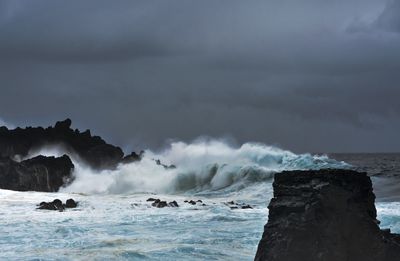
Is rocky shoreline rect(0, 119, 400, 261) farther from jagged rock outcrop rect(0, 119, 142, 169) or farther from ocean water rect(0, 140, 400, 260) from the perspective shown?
jagged rock outcrop rect(0, 119, 142, 169)

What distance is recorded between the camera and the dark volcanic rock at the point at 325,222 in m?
8.51

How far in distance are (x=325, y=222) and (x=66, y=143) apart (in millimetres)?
47029

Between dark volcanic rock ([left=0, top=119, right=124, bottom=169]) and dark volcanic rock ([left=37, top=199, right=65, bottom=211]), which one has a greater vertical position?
dark volcanic rock ([left=0, top=119, right=124, bottom=169])

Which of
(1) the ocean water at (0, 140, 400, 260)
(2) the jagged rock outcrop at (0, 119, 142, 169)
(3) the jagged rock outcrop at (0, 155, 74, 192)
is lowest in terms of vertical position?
(1) the ocean water at (0, 140, 400, 260)

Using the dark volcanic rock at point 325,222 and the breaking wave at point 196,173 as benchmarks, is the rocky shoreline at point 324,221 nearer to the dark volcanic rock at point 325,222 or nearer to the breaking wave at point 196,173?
the dark volcanic rock at point 325,222

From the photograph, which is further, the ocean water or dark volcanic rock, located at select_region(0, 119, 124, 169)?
dark volcanic rock, located at select_region(0, 119, 124, 169)

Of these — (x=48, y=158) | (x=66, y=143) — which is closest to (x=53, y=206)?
(x=48, y=158)

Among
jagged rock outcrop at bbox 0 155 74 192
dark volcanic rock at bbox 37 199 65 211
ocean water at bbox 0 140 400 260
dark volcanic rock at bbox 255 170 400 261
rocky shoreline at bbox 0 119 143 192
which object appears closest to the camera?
dark volcanic rock at bbox 255 170 400 261

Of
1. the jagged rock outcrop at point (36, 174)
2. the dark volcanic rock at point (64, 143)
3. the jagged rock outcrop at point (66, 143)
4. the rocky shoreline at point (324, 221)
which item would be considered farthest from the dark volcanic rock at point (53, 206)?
the jagged rock outcrop at point (66, 143)

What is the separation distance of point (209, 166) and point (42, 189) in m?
15.6

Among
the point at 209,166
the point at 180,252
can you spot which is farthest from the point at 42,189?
the point at 180,252

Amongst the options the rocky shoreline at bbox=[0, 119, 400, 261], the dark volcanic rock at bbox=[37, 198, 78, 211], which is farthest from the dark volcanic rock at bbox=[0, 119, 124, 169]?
the rocky shoreline at bbox=[0, 119, 400, 261]

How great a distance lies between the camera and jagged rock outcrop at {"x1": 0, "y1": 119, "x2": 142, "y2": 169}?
48.6 m

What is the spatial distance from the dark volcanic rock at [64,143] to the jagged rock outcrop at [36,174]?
6.41m
